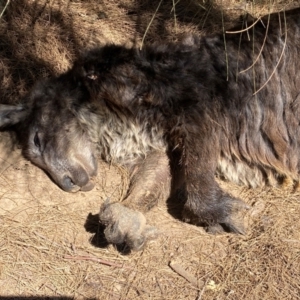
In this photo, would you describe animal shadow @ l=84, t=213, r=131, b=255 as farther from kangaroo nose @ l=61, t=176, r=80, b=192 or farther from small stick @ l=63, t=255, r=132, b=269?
kangaroo nose @ l=61, t=176, r=80, b=192

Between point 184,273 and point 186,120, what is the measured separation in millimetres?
1184

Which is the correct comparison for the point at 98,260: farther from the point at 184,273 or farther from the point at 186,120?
the point at 186,120

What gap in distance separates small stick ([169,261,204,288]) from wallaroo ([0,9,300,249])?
0.94 ft

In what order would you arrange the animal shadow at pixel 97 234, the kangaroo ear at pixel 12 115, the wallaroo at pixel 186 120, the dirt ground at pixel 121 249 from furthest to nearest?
the kangaroo ear at pixel 12 115 → the wallaroo at pixel 186 120 → the animal shadow at pixel 97 234 → the dirt ground at pixel 121 249

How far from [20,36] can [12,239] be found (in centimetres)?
275

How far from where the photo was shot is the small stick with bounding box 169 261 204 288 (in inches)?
160

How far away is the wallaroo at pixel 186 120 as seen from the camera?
14.6ft

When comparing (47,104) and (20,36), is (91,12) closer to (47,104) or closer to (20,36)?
(20,36)

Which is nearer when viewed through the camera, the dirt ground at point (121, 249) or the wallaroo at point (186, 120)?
the dirt ground at point (121, 249)

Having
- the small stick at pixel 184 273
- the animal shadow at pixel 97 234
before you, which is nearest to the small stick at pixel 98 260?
the animal shadow at pixel 97 234

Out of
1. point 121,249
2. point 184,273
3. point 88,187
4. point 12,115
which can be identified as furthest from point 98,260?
point 12,115

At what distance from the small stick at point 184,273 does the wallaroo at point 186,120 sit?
0.29 metres

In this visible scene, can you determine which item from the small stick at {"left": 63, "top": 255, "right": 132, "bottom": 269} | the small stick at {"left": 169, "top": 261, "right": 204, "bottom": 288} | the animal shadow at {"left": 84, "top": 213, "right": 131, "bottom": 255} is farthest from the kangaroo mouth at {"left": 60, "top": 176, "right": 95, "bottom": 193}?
the small stick at {"left": 169, "top": 261, "right": 204, "bottom": 288}

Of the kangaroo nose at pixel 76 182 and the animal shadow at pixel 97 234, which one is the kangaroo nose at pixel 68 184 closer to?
the kangaroo nose at pixel 76 182
